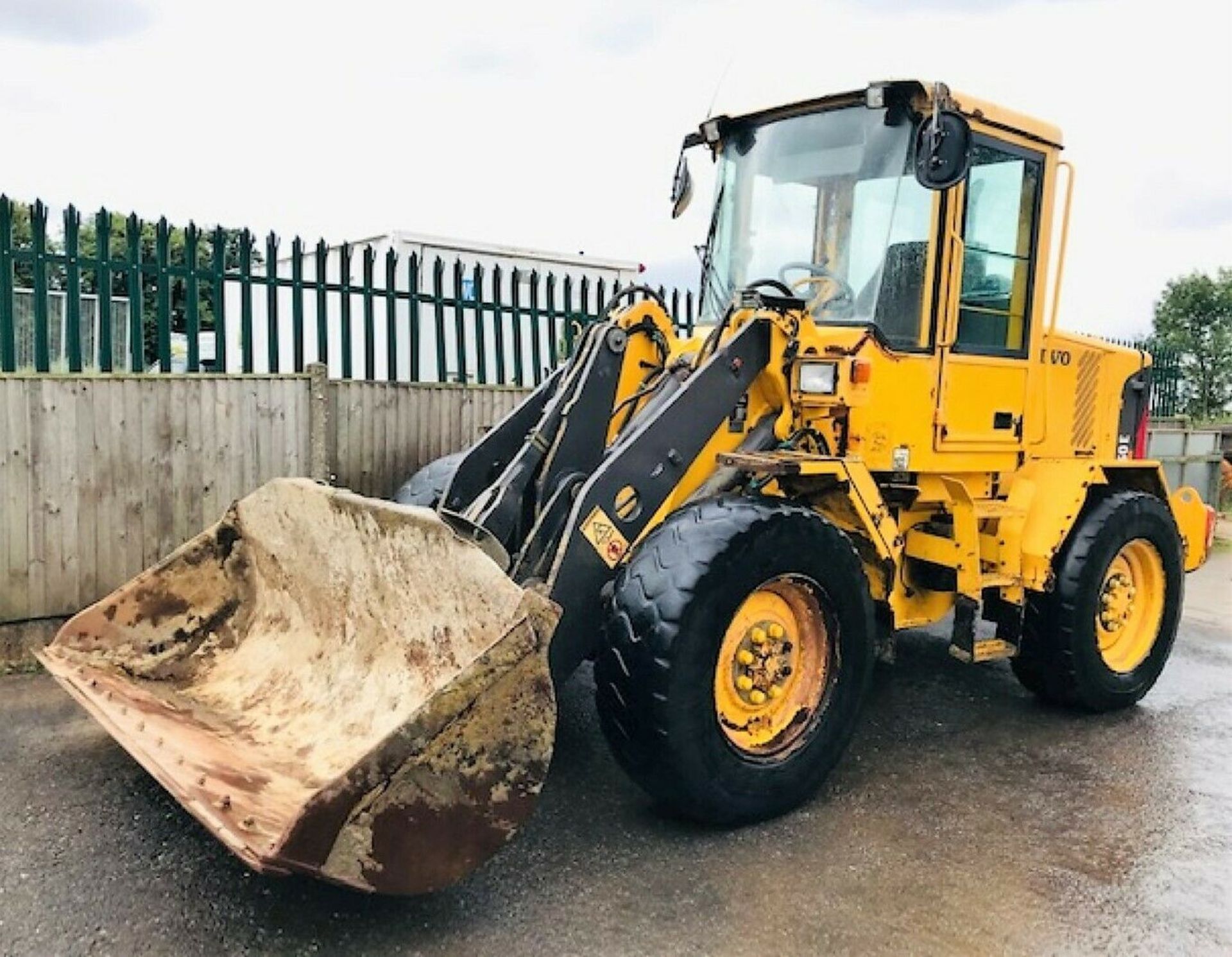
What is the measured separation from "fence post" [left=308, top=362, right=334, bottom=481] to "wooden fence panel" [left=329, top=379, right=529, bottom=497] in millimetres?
71

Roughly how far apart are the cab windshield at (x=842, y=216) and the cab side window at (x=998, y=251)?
0.36 metres

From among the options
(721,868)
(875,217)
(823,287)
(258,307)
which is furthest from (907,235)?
(258,307)

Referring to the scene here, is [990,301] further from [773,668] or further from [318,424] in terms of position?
[318,424]

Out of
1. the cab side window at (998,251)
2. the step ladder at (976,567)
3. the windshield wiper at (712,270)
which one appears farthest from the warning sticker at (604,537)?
the cab side window at (998,251)

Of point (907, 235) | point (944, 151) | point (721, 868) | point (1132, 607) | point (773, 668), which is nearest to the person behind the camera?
point (721, 868)

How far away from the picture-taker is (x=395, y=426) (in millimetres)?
6980

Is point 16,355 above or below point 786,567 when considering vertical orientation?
above

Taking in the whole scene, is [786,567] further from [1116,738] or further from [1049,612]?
[1116,738]

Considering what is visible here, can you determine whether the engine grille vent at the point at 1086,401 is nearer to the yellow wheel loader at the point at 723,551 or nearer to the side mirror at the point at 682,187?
the yellow wheel loader at the point at 723,551

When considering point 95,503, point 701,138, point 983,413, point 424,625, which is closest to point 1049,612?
point 983,413

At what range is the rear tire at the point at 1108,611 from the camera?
5.28 m

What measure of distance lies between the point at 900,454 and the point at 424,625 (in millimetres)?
2350

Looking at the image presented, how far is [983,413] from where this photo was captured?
5.18 metres

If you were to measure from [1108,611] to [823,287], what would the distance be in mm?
2392
